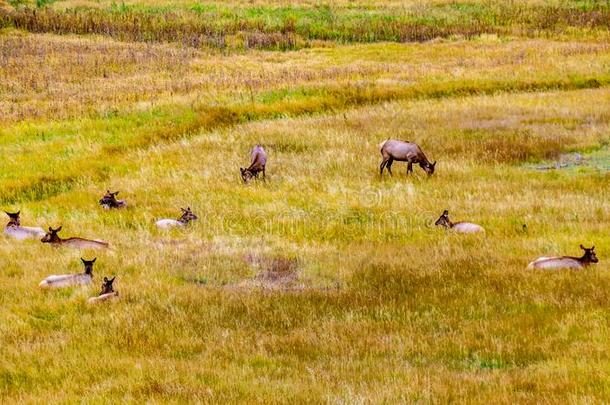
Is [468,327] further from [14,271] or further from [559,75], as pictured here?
[559,75]

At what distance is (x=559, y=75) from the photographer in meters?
42.8

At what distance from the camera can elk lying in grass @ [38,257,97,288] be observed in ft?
48.4

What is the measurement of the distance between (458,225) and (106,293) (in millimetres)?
8149

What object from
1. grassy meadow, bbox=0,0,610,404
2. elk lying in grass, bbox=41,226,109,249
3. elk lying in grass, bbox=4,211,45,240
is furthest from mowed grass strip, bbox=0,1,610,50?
elk lying in grass, bbox=41,226,109,249

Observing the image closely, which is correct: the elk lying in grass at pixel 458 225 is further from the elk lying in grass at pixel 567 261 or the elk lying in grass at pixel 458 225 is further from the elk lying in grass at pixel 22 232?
the elk lying in grass at pixel 22 232

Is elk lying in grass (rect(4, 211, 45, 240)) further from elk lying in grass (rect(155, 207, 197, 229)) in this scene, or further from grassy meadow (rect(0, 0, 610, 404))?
elk lying in grass (rect(155, 207, 197, 229))

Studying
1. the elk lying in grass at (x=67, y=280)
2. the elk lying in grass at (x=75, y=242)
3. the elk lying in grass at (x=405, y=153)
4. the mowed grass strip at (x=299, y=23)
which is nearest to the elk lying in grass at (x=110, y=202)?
the elk lying in grass at (x=75, y=242)

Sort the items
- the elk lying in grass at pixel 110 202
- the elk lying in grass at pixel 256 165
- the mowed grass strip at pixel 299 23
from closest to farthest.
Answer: the elk lying in grass at pixel 110 202 → the elk lying in grass at pixel 256 165 → the mowed grass strip at pixel 299 23

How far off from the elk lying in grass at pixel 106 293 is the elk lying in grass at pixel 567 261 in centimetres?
723

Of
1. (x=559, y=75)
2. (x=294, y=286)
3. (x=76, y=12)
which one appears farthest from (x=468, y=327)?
(x=76, y=12)

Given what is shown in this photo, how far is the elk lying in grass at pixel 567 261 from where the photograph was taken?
15.0 m

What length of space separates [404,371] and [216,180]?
1460cm

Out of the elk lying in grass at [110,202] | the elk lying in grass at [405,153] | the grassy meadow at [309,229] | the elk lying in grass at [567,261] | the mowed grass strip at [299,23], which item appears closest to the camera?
the grassy meadow at [309,229]

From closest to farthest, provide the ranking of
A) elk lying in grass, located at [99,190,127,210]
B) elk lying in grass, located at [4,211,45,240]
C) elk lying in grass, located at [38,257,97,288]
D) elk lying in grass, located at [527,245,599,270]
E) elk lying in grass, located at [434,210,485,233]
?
elk lying in grass, located at [38,257,97,288] → elk lying in grass, located at [527,245,599,270] → elk lying in grass, located at [434,210,485,233] → elk lying in grass, located at [4,211,45,240] → elk lying in grass, located at [99,190,127,210]
